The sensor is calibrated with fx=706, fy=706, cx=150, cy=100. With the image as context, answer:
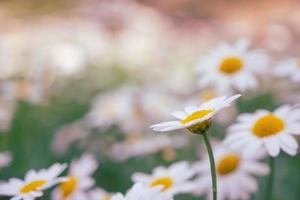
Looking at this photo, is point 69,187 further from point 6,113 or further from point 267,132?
point 6,113

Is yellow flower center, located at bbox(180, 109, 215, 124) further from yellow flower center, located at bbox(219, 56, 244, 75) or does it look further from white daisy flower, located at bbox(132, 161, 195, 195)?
yellow flower center, located at bbox(219, 56, 244, 75)

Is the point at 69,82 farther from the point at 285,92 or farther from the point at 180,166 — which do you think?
the point at 180,166

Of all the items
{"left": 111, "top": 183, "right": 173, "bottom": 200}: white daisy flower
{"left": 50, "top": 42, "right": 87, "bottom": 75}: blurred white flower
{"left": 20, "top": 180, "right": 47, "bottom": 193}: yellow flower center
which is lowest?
{"left": 111, "top": 183, "right": 173, "bottom": 200}: white daisy flower

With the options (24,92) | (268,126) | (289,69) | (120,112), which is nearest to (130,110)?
(120,112)

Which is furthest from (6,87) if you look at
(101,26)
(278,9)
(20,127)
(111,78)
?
(278,9)

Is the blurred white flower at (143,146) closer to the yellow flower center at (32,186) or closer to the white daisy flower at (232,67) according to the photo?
the white daisy flower at (232,67)

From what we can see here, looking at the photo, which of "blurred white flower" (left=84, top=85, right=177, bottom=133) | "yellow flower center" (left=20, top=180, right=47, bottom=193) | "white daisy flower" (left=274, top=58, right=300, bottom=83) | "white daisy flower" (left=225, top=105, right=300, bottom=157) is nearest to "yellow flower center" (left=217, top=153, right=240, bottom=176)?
"white daisy flower" (left=225, top=105, right=300, bottom=157)
